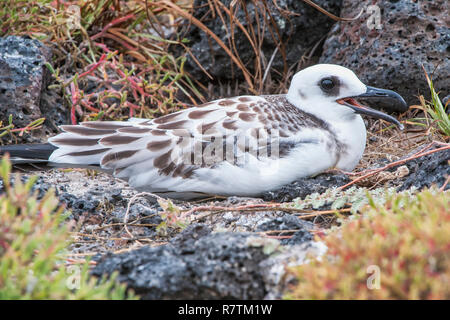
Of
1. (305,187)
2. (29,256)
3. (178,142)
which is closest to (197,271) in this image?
(29,256)

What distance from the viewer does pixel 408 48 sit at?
4801mm

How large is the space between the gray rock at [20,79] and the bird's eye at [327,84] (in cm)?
234

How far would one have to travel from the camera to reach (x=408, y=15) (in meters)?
4.82

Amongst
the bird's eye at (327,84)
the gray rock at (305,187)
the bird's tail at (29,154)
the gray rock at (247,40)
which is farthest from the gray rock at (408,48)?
the bird's tail at (29,154)

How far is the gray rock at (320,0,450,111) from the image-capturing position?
4.79 meters

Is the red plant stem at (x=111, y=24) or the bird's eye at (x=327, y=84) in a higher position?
the red plant stem at (x=111, y=24)

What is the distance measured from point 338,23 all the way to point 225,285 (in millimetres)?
3860

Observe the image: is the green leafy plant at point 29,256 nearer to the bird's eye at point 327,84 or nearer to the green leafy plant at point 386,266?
the green leafy plant at point 386,266

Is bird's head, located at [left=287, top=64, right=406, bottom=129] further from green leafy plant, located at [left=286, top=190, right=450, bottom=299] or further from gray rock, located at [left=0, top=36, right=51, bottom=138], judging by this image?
gray rock, located at [left=0, top=36, right=51, bottom=138]

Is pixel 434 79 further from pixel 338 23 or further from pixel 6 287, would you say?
pixel 6 287

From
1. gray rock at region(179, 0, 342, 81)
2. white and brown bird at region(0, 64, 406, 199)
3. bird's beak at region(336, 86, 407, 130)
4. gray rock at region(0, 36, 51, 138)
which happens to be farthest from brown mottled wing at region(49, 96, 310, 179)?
gray rock at region(179, 0, 342, 81)

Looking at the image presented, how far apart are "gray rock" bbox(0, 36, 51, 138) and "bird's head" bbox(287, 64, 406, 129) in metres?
2.22

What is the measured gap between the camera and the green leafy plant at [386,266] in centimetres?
174
